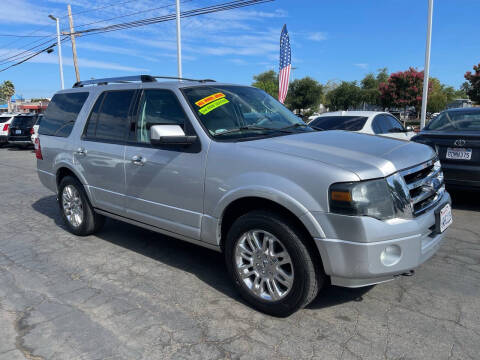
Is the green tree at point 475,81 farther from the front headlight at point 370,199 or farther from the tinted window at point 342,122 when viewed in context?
the front headlight at point 370,199

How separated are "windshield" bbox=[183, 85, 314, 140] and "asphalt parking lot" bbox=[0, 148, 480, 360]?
1.45m

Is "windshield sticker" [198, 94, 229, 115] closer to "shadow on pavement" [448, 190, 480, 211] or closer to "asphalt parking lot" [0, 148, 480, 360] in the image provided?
"asphalt parking lot" [0, 148, 480, 360]

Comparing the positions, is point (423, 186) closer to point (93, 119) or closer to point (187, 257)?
point (187, 257)

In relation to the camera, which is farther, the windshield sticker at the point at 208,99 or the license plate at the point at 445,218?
the windshield sticker at the point at 208,99

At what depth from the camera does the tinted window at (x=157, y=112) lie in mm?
3695

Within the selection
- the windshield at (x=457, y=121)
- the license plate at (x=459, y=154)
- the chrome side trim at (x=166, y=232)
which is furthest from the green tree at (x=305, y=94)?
the chrome side trim at (x=166, y=232)

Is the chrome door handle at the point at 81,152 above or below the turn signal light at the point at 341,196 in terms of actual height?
above

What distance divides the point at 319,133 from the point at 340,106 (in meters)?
58.9

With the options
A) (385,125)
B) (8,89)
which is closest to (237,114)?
(385,125)

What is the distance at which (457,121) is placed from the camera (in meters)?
6.11

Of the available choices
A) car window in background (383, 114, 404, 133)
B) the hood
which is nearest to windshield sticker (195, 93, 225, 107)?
the hood

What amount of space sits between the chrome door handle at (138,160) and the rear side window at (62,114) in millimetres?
1496

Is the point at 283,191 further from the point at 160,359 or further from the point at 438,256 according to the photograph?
the point at 438,256

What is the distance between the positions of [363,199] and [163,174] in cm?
188
